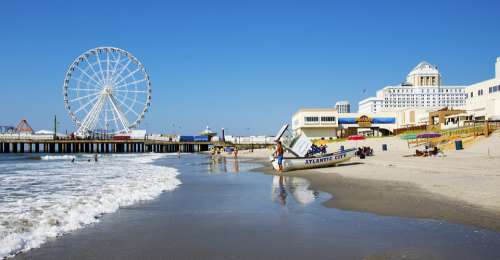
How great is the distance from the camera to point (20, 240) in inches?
259

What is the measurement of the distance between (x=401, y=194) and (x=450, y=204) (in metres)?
2.13

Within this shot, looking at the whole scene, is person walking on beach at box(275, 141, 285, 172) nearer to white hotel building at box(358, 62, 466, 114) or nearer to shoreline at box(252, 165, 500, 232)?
shoreline at box(252, 165, 500, 232)

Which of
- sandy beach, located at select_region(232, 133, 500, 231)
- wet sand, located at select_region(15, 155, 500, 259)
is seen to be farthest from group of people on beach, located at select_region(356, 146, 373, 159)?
wet sand, located at select_region(15, 155, 500, 259)

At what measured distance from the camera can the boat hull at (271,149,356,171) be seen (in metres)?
22.5

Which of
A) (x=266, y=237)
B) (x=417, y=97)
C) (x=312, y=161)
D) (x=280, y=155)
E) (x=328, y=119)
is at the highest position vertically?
(x=417, y=97)

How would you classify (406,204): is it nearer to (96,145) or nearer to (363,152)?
(363,152)

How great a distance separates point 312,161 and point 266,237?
16.6 metres

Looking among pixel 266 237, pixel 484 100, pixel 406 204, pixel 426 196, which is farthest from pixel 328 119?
pixel 266 237

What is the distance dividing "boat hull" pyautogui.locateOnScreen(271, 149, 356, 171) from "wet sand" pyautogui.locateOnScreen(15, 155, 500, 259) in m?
12.6

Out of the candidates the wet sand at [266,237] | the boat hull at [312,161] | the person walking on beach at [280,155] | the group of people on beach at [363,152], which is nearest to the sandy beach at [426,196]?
the wet sand at [266,237]

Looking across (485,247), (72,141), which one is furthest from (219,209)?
(72,141)

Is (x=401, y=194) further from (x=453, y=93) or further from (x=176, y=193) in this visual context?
(x=453, y=93)

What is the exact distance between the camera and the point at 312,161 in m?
23.0

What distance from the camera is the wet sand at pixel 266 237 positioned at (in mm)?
5668
